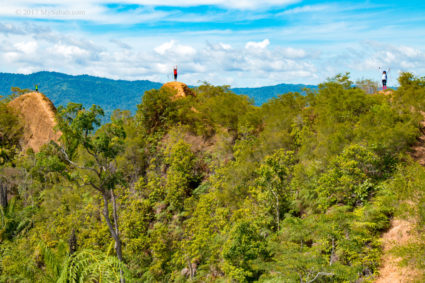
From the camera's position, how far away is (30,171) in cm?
3875

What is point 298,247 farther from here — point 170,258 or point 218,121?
point 218,121

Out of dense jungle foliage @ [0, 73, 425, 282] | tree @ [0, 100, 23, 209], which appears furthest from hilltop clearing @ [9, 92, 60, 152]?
dense jungle foliage @ [0, 73, 425, 282]

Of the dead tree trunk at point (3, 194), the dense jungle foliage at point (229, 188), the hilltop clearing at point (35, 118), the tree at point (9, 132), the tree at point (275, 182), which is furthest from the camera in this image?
the hilltop clearing at point (35, 118)

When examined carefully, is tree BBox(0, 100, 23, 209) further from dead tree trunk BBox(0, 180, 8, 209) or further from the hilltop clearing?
dead tree trunk BBox(0, 180, 8, 209)


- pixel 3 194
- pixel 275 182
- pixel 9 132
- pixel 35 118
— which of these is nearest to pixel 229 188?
pixel 275 182

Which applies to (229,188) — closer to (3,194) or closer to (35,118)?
(3,194)

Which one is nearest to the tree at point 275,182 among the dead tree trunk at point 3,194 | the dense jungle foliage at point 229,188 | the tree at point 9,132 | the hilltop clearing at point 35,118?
the dense jungle foliage at point 229,188

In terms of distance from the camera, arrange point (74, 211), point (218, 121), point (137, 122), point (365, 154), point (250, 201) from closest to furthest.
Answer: point (365, 154) < point (250, 201) < point (74, 211) < point (218, 121) < point (137, 122)

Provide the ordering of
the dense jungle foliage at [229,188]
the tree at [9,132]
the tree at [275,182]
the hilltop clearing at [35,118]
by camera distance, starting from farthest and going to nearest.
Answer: the hilltop clearing at [35,118]
the tree at [9,132]
the tree at [275,182]
the dense jungle foliage at [229,188]

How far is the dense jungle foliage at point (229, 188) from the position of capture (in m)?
17.1

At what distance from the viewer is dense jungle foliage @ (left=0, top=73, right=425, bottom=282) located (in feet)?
56.2

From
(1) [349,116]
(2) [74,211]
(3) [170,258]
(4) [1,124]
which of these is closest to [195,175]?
(3) [170,258]

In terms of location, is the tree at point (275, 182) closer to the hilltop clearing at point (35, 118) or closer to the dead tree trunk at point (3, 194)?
the hilltop clearing at point (35, 118)

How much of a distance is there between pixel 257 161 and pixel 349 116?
7.98 metres
